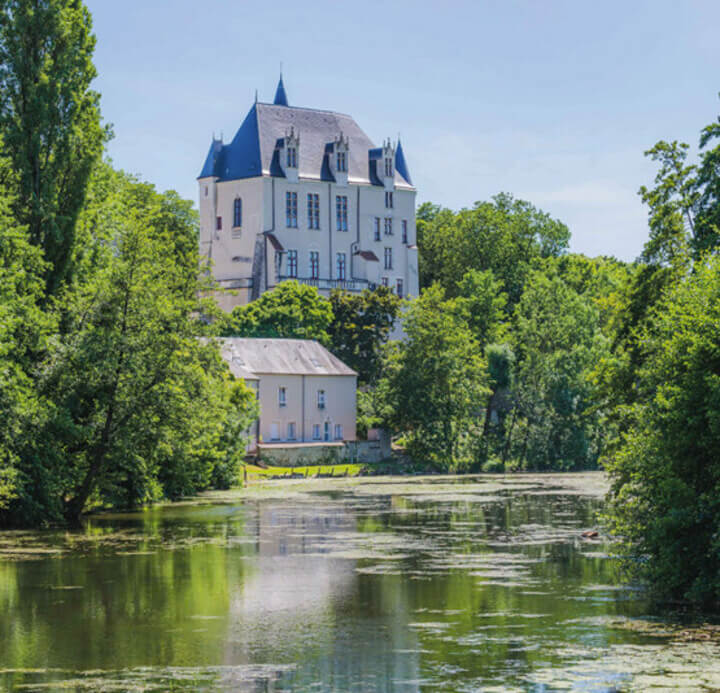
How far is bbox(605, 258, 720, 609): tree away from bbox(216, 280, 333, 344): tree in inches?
3043

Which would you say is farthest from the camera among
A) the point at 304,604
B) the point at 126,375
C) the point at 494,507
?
the point at 494,507

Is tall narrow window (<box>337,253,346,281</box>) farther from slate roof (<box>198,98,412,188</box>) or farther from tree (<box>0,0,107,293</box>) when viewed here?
tree (<box>0,0,107,293</box>)

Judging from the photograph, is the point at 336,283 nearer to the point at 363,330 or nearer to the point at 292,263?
the point at 292,263

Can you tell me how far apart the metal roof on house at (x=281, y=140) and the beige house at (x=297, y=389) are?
106 ft

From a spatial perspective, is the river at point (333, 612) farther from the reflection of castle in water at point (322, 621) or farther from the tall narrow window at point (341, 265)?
the tall narrow window at point (341, 265)

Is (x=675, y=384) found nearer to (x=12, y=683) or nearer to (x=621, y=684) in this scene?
(x=621, y=684)

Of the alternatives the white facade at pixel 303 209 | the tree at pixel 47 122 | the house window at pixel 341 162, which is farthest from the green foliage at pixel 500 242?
the tree at pixel 47 122

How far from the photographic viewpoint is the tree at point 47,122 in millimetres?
43250

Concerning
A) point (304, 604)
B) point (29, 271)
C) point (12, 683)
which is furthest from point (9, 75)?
point (12, 683)

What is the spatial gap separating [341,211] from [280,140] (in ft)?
32.5

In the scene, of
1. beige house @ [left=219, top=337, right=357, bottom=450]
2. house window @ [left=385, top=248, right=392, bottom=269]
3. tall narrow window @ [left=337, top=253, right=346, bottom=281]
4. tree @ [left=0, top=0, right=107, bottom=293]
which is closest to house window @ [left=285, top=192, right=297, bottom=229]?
tall narrow window @ [left=337, top=253, right=346, bottom=281]

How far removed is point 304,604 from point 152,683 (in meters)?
7.04

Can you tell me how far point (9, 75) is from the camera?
144ft

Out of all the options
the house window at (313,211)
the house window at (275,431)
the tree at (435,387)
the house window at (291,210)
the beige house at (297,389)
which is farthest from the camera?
the house window at (313,211)
